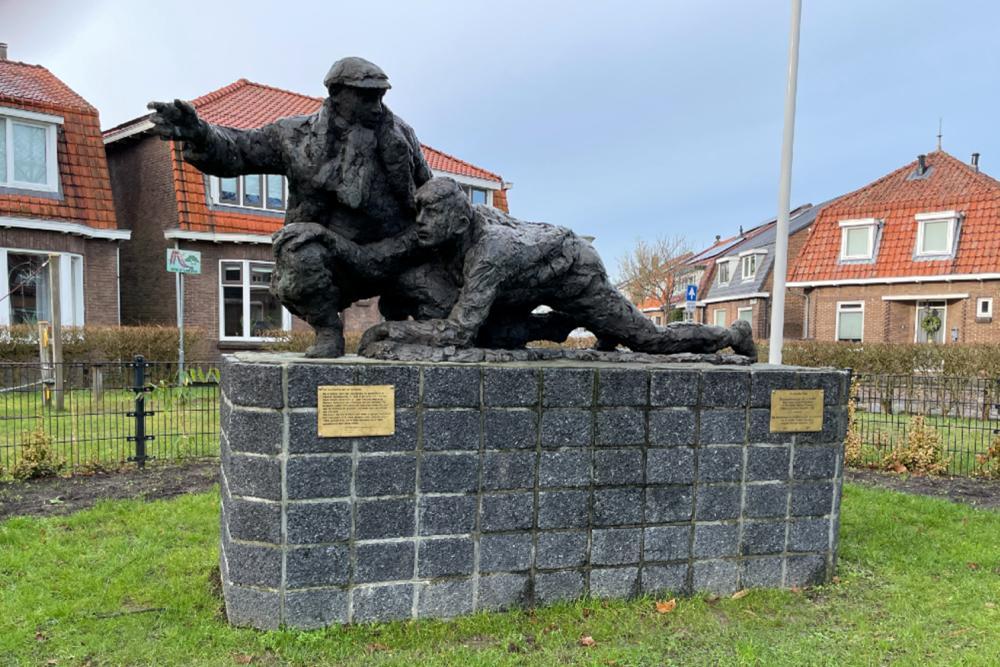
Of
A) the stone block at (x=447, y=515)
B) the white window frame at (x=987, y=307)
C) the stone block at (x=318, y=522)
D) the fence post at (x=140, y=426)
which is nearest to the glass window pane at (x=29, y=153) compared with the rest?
the fence post at (x=140, y=426)

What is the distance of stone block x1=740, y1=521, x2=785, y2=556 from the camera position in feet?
13.3

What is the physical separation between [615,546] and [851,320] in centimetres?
2237

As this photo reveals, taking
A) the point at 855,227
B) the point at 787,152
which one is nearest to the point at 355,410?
the point at 787,152

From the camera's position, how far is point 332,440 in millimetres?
3324

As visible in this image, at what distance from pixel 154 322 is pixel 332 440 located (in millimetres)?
15631

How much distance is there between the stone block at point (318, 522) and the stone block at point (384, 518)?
0.06m

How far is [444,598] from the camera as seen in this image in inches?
140

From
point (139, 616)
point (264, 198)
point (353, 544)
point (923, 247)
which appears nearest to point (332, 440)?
point (353, 544)

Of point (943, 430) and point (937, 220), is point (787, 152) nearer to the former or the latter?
point (943, 430)

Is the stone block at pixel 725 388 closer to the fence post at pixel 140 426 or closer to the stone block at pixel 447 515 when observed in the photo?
the stone block at pixel 447 515

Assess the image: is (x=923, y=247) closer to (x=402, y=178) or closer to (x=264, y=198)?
Answer: (x=264, y=198)

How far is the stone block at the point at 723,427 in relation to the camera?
12.9 feet

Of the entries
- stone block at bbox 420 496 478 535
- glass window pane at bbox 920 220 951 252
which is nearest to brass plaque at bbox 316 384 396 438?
stone block at bbox 420 496 478 535

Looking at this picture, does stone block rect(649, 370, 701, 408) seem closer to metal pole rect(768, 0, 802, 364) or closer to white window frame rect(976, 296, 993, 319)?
metal pole rect(768, 0, 802, 364)
